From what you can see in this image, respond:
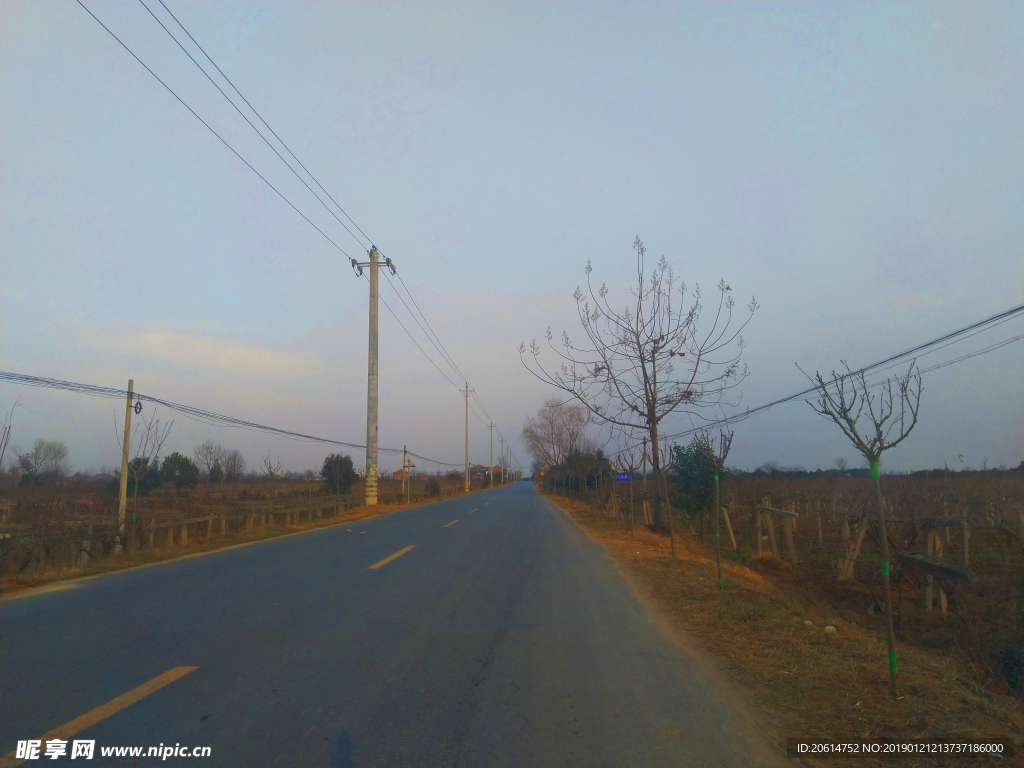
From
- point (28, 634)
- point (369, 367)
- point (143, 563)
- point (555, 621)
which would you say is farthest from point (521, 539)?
point (369, 367)

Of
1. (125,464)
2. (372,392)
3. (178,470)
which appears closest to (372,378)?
(372,392)

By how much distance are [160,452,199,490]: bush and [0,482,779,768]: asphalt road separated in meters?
34.0

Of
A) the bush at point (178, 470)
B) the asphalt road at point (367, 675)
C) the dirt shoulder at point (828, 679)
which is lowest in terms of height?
the dirt shoulder at point (828, 679)

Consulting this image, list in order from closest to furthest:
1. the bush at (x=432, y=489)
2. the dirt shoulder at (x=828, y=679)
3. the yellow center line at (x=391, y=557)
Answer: the dirt shoulder at (x=828, y=679), the yellow center line at (x=391, y=557), the bush at (x=432, y=489)

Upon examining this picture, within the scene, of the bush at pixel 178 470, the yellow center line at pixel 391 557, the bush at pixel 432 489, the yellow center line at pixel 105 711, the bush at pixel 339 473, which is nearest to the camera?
the yellow center line at pixel 105 711

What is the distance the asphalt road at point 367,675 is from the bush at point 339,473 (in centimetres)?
4100

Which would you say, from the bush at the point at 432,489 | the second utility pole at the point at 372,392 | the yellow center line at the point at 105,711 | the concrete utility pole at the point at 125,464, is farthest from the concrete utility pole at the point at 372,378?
the yellow center line at the point at 105,711

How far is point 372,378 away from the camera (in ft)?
122

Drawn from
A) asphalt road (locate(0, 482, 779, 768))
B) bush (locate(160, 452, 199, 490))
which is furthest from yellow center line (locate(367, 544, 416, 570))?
bush (locate(160, 452, 199, 490))

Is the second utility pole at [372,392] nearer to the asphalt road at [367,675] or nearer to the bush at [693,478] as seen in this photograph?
the bush at [693,478]

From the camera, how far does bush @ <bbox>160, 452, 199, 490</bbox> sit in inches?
1623

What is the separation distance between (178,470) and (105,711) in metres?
41.5

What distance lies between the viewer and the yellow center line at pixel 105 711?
398 cm

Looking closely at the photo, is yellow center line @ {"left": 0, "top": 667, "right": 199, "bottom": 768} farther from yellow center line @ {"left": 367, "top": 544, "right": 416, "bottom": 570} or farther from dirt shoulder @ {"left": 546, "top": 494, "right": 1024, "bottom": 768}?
yellow center line @ {"left": 367, "top": 544, "right": 416, "bottom": 570}
